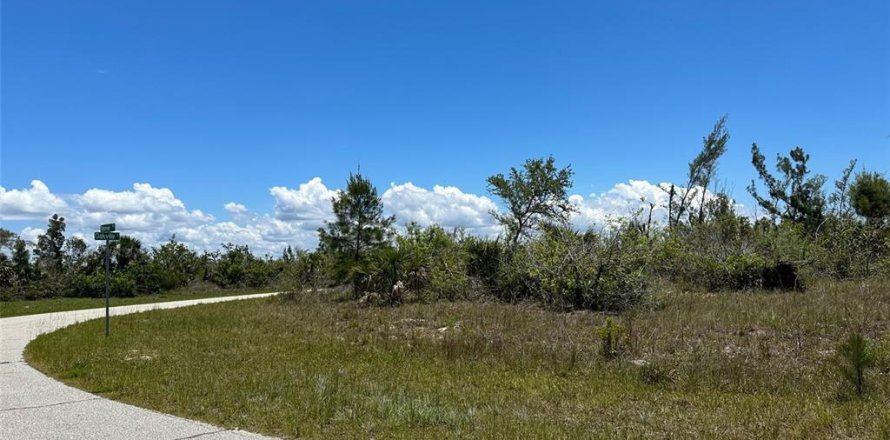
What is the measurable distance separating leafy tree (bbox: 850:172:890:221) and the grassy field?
53.3 feet

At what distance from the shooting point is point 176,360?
35.3 feet

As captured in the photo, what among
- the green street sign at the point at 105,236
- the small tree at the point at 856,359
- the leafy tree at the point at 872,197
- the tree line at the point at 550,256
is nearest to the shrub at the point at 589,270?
the tree line at the point at 550,256

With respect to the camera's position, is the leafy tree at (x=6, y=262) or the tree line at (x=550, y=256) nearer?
the tree line at (x=550, y=256)

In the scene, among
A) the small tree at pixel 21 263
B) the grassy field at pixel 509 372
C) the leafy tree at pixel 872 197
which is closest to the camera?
the grassy field at pixel 509 372

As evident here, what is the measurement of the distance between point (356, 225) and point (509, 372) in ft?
61.1

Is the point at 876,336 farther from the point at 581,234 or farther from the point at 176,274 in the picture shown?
the point at 176,274

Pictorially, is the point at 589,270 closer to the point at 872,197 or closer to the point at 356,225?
the point at 356,225

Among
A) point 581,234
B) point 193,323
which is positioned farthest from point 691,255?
point 193,323

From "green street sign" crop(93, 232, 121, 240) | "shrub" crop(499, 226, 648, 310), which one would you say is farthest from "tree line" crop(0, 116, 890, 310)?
"green street sign" crop(93, 232, 121, 240)

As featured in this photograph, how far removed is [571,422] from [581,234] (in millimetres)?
13486

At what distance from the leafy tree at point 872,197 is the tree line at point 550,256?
0.05m

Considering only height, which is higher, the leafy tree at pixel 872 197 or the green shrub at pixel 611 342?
the leafy tree at pixel 872 197

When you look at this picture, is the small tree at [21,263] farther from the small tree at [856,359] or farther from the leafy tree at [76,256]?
the small tree at [856,359]

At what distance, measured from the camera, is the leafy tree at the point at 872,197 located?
95.6 ft
